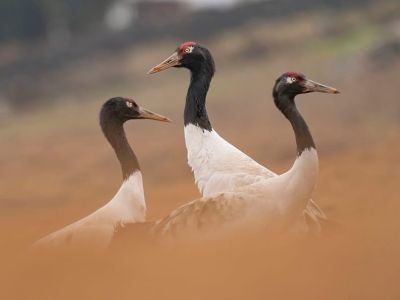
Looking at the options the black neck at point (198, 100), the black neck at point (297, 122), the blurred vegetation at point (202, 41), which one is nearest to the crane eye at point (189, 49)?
the black neck at point (198, 100)

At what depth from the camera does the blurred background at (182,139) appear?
7430mm

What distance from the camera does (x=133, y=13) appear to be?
197ft

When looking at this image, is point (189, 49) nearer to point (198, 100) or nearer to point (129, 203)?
point (198, 100)

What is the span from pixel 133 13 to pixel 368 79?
31.7m

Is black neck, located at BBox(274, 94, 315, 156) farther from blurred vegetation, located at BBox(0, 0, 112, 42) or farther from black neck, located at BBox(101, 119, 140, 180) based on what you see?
blurred vegetation, located at BBox(0, 0, 112, 42)

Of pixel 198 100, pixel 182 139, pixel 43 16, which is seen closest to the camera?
pixel 198 100

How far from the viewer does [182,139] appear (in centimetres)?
2619

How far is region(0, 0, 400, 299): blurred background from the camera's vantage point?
7.43 meters

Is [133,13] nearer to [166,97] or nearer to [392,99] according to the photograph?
[166,97]

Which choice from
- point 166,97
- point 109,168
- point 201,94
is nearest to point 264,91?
point 166,97

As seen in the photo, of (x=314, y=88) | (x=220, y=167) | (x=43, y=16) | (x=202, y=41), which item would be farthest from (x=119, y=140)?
(x=43, y=16)

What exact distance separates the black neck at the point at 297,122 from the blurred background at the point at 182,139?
0.74 m

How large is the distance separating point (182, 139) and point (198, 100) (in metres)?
16.1

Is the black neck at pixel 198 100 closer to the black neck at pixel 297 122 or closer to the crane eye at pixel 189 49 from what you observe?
the crane eye at pixel 189 49
